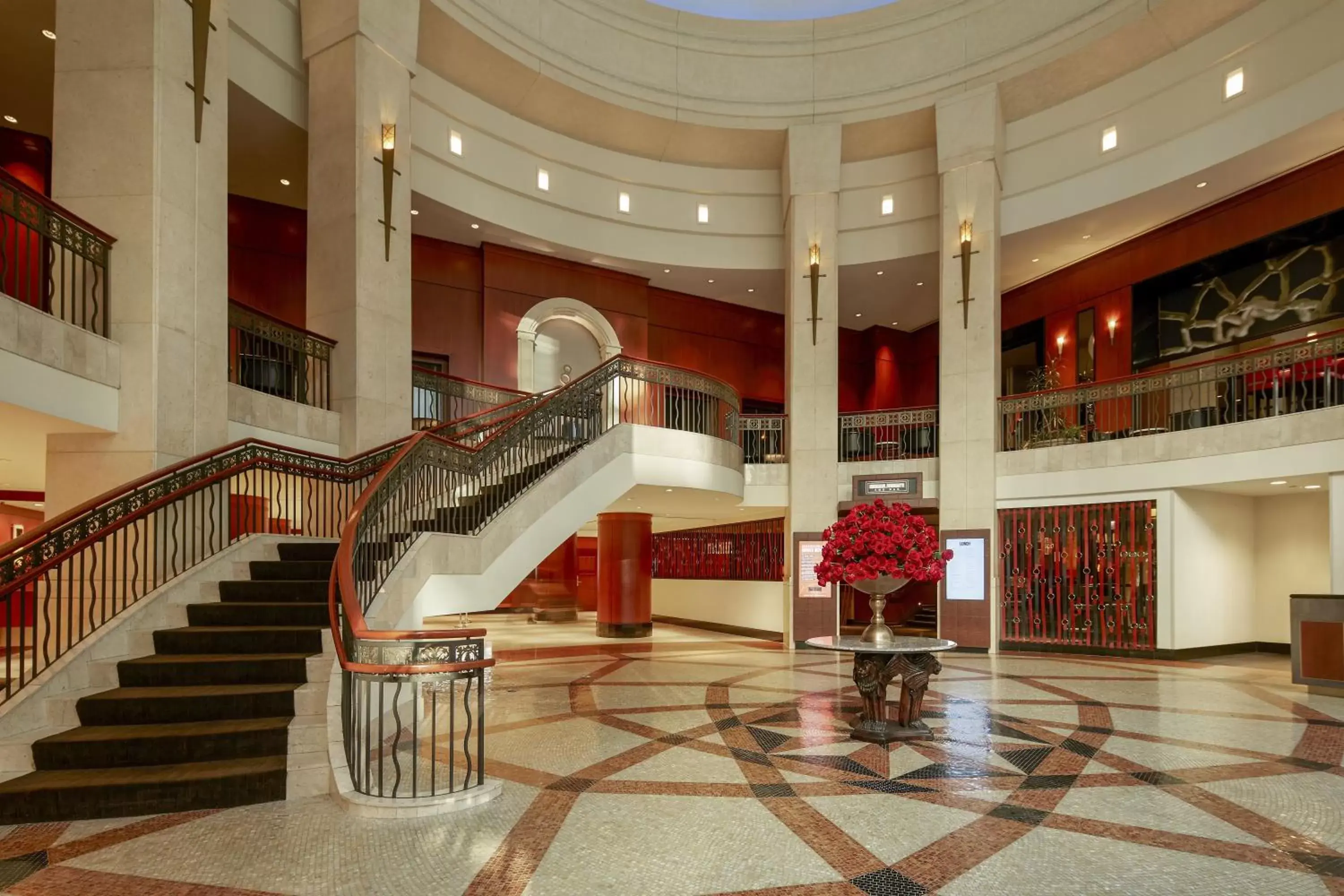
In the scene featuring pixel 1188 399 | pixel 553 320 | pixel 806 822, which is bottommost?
pixel 806 822

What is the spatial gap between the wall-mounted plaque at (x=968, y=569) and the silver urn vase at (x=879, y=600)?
239 inches

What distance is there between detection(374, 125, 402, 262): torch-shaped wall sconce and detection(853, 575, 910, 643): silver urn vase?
6762 millimetres

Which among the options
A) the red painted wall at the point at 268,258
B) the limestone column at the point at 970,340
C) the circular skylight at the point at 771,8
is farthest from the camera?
the circular skylight at the point at 771,8

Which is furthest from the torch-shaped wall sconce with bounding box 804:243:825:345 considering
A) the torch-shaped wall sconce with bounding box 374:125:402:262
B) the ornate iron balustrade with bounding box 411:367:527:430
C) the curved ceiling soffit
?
the torch-shaped wall sconce with bounding box 374:125:402:262

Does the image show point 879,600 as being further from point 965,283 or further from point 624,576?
point 624,576

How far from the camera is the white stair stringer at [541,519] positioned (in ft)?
21.9

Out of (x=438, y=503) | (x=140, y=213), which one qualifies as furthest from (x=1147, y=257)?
(x=140, y=213)

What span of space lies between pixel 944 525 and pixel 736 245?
6.34m

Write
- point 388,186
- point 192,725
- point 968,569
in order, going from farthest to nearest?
point 968,569
point 388,186
point 192,725

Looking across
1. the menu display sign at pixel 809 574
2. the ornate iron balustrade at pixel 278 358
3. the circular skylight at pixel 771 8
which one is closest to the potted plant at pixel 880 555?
the ornate iron balustrade at pixel 278 358

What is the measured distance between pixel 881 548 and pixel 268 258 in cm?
1014

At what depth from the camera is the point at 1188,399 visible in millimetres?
11445

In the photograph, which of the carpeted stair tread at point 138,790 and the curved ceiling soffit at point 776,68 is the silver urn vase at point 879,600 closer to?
the carpeted stair tread at point 138,790

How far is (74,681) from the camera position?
16.5 ft
